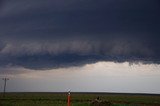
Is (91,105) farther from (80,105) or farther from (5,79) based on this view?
(5,79)

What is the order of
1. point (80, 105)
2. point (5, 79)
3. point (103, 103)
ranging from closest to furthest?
point (103, 103), point (80, 105), point (5, 79)

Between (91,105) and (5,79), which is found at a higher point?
(5,79)

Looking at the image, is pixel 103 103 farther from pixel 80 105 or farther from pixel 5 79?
pixel 5 79

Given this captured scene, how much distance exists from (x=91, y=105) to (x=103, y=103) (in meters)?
2.33

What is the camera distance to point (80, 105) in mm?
48594

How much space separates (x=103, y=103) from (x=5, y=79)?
77136 millimetres

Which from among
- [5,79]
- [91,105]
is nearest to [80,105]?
[91,105]

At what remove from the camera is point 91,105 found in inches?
1810

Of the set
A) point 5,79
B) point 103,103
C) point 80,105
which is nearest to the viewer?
point 103,103

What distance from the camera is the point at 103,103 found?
44438 mm

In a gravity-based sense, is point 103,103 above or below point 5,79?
below

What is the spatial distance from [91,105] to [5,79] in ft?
246

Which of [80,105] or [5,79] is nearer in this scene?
[80,105]

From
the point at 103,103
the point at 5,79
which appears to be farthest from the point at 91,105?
the point at 5,79
